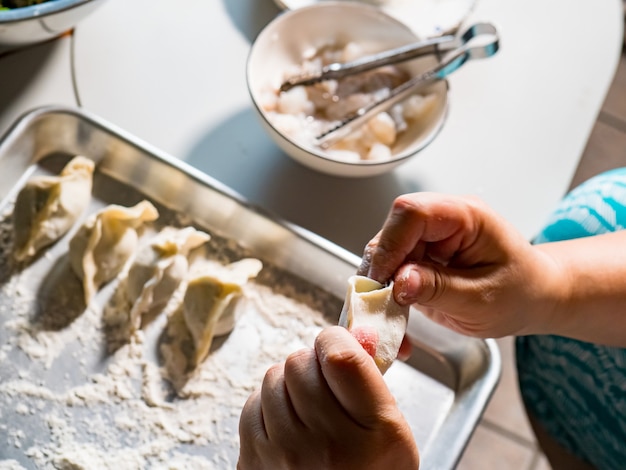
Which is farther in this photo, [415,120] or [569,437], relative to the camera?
[569,437]

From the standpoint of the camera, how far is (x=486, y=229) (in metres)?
0.59

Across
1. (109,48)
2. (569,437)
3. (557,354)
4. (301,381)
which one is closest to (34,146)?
(109,48)

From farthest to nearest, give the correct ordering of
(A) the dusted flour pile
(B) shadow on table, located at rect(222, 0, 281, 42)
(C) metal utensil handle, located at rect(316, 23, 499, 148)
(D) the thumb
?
(B) shadow on table, located at rect(222, 0, 281, 42) < (C) metal utensil handle, located at rect(316, 23, 499, 148) < (A) the dusted flour pile < (D) the thumb

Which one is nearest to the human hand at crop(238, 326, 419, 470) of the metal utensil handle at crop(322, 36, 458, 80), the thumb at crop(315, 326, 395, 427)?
the thumb at crop(315, 326, 395, 427)

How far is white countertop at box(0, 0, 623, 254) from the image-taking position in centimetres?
80

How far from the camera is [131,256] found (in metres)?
0.76

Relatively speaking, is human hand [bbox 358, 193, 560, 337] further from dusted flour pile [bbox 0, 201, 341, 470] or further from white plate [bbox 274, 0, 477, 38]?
white plate [bbox 274, 0, 477, 38]

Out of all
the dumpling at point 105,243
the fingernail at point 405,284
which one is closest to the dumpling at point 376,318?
the fingernail at point 405,284

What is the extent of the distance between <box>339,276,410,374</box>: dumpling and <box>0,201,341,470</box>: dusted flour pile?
21 centimetres

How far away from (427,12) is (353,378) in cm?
62

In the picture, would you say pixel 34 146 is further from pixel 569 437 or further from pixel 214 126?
pixel 569 437

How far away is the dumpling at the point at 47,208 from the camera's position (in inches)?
28.7

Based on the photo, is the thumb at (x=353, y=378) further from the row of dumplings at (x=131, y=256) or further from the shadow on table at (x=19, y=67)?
the shadow on table at (x=19, y=67)

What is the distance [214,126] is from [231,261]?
16 centimetres
